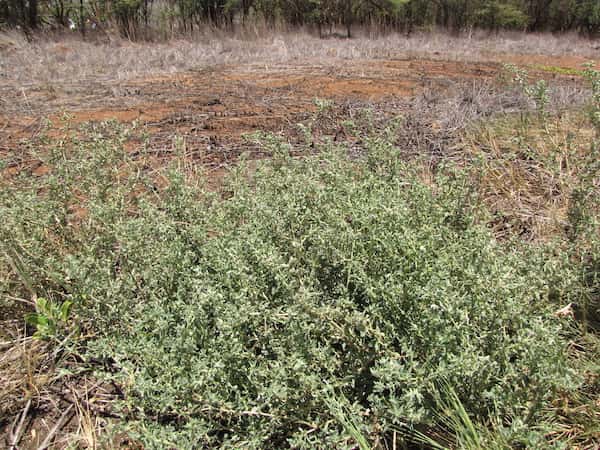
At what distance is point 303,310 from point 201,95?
15.5 ft

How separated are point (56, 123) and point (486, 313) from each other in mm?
4682

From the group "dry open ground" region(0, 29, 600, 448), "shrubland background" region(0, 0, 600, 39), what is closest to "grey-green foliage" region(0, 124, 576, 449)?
"dry open ground" region(0, 29, 600, 448)

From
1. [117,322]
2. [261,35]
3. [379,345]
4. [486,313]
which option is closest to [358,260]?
[379,345]

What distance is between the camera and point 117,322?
1916 millimetres

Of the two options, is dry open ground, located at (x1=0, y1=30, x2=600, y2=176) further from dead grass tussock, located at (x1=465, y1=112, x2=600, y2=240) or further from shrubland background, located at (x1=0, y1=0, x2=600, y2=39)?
shrubland background, located at (x1=0, y1=0, x2=600, y2=39)

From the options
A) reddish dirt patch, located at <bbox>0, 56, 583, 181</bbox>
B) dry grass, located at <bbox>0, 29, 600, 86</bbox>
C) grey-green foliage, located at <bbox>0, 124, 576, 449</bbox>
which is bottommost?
grey-green foliage, located at <bbox>0, 124, 576, 449</bbox>

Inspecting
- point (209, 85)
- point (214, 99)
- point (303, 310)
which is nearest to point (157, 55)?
point (209, 85)

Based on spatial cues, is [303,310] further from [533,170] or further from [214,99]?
[214,99]

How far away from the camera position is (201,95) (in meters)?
5.70

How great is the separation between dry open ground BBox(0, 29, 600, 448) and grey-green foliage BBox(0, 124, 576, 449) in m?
0.46

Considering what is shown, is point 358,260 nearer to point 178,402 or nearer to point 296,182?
point 296,182

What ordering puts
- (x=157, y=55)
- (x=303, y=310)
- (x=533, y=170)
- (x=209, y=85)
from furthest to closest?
(x=157, y=55) → (x=209, y=85) → (x=533, y=170) → (x=303, y=310)

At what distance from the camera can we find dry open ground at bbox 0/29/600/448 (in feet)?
11.1

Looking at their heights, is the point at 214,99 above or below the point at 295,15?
below
